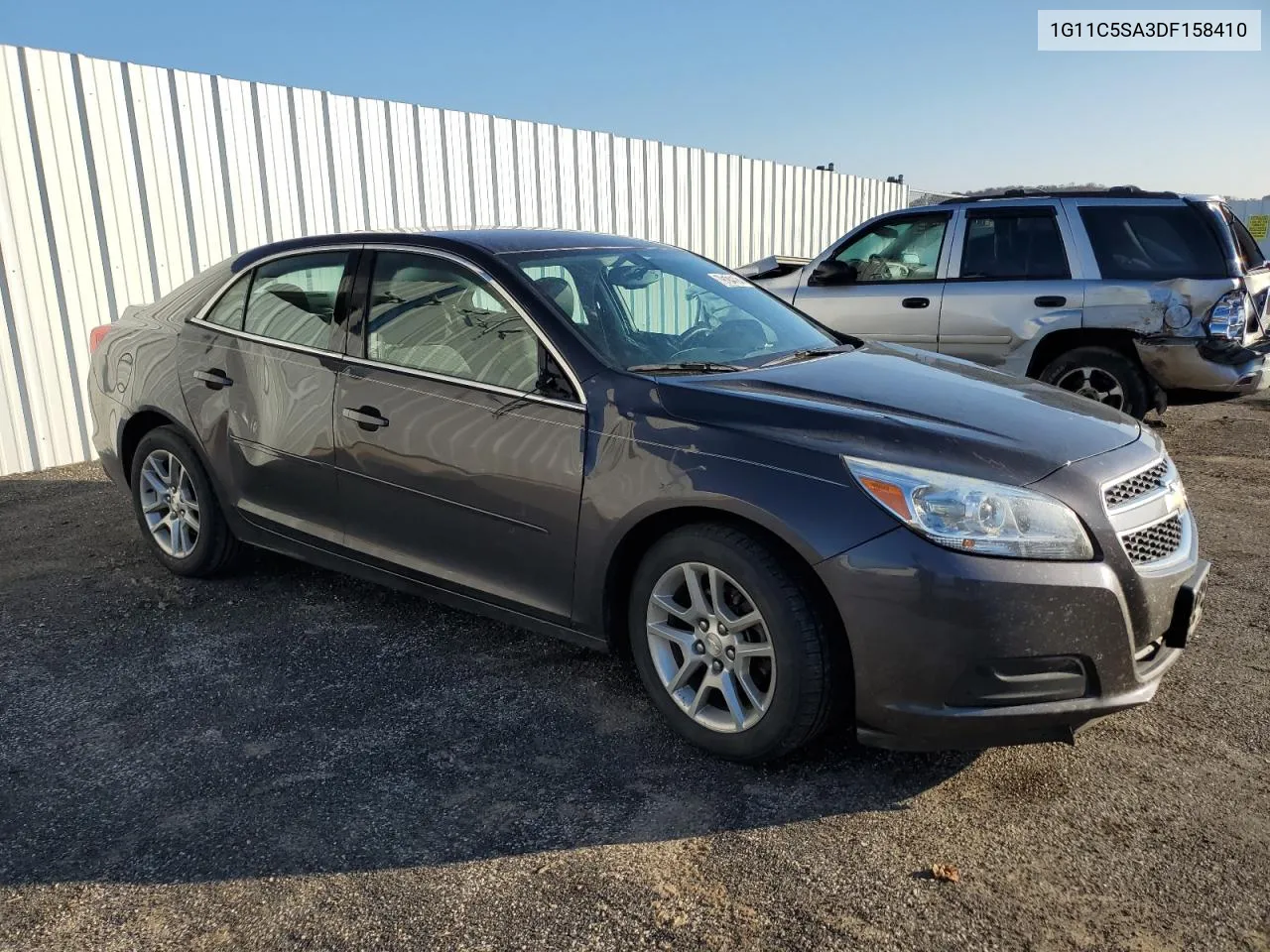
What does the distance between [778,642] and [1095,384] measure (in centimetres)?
535

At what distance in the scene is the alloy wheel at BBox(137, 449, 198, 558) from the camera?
15.7 feet

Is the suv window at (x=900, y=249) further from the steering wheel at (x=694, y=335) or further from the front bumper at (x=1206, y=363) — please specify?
the steering wheel at (x=694, y=335)

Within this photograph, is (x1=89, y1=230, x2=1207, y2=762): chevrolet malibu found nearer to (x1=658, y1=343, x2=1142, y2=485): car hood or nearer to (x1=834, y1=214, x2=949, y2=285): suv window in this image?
(x1=658, y1=343, x2=1142, y2=485): car hood

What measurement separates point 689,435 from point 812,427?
15.0 inches

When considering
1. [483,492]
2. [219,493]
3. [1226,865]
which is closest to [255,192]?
[219,493]

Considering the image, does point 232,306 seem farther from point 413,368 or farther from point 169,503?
point 413,368

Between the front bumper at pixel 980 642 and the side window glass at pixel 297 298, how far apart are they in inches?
99.1

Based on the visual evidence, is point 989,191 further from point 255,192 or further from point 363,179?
point 255,192

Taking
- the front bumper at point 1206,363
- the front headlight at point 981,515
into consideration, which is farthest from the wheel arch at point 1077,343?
the front headlight at point 981,515

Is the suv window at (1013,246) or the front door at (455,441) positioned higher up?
the suv window at (1013,246)

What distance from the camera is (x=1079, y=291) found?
712 centimetres

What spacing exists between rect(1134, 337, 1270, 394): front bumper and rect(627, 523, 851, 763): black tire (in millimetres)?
5142

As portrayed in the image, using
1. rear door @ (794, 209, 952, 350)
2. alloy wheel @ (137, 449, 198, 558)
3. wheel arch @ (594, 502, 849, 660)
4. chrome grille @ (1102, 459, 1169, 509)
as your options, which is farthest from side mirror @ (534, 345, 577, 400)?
rear door @ (794, 209, 952, 350)

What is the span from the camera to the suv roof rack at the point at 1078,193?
23.3 feet
